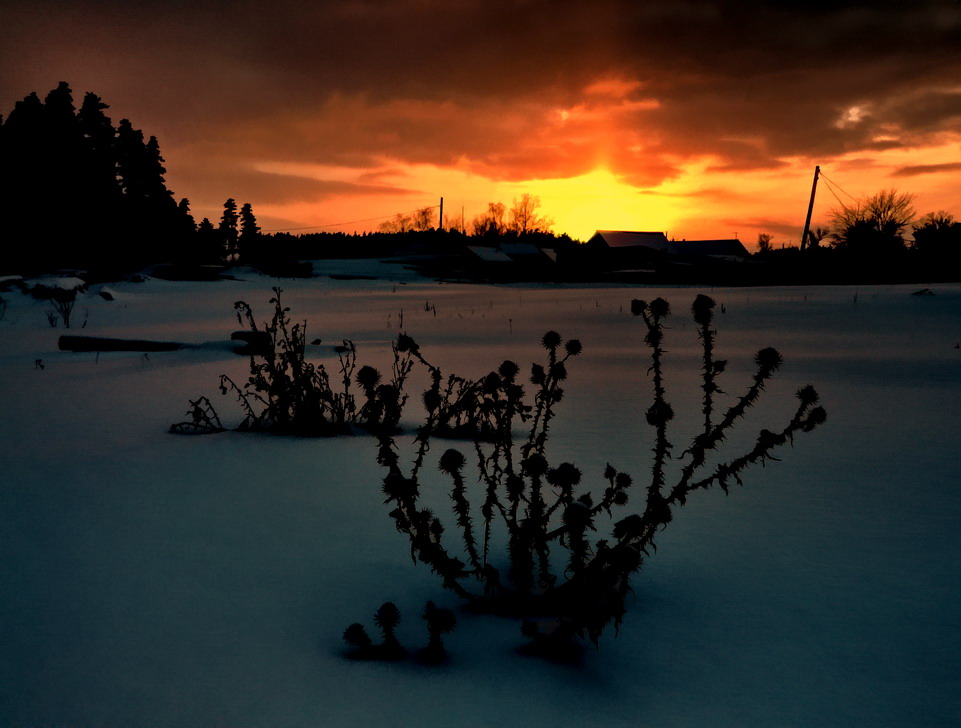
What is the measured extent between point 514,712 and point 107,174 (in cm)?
3408

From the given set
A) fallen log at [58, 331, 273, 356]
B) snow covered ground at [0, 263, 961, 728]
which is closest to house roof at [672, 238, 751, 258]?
fallen log at [58, 331, 273, 356]

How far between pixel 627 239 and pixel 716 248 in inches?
276

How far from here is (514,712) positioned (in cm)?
137

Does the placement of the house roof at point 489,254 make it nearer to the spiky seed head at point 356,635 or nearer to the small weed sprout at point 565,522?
the small weed sprout at point 565,522

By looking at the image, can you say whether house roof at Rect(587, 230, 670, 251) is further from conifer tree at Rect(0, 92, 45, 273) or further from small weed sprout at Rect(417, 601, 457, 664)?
small weed sprout at Rect(417, 601, 457, 664)

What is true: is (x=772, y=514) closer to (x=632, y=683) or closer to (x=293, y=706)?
(x=632, y=683)

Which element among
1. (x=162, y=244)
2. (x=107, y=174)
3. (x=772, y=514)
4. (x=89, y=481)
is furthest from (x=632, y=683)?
(x=162, y=244)

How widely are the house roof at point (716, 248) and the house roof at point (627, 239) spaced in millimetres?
1598

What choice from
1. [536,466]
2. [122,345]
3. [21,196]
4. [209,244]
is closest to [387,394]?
[536,466]

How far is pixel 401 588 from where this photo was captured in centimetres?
188

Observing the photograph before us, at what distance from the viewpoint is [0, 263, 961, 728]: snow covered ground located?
4.59ft

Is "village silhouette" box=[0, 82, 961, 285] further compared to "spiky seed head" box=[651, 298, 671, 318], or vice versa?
"village silhouette" box=[0, 82, 961, 285]

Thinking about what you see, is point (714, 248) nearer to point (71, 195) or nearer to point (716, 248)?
point (716, 248)

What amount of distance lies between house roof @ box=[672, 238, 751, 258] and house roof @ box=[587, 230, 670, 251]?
160 cm
